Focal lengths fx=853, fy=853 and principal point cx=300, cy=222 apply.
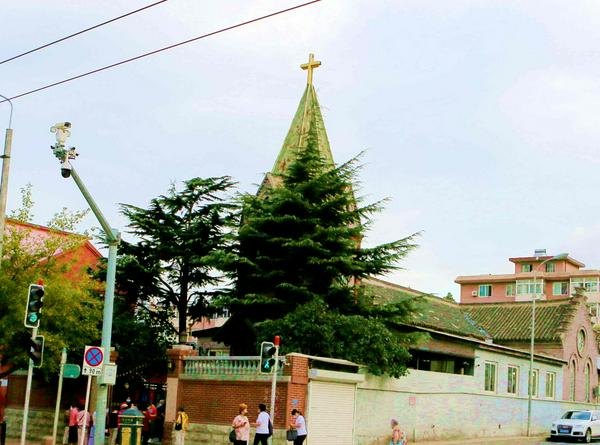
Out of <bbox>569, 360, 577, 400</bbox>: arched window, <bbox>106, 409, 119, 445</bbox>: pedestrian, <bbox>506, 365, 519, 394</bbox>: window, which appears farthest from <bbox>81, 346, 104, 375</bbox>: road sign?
<bbox>569, 360, 577, 400</bbox>: arched window

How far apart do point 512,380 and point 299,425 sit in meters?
23.2

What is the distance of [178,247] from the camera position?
34.9 metres

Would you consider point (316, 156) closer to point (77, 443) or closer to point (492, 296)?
point (77, 443)

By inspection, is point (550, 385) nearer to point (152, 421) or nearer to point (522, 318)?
point (522, 318)

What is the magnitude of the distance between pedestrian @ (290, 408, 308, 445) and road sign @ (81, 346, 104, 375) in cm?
630

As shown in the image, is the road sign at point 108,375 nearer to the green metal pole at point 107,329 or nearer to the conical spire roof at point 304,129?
the green metal pole at point 107,329

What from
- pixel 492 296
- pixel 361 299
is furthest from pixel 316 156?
pixel 492 296

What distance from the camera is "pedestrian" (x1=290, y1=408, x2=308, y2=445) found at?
77.8 ft

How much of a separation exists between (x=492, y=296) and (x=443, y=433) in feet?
255

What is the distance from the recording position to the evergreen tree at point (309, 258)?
97.4 ft

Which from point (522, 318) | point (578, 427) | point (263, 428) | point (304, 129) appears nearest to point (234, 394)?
point (263, 428)

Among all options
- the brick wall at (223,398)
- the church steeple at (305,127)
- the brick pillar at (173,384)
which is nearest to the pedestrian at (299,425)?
the brick wall at (223,398)

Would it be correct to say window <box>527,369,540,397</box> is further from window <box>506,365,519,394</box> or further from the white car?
the white car

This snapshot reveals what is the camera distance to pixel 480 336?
165 feet
